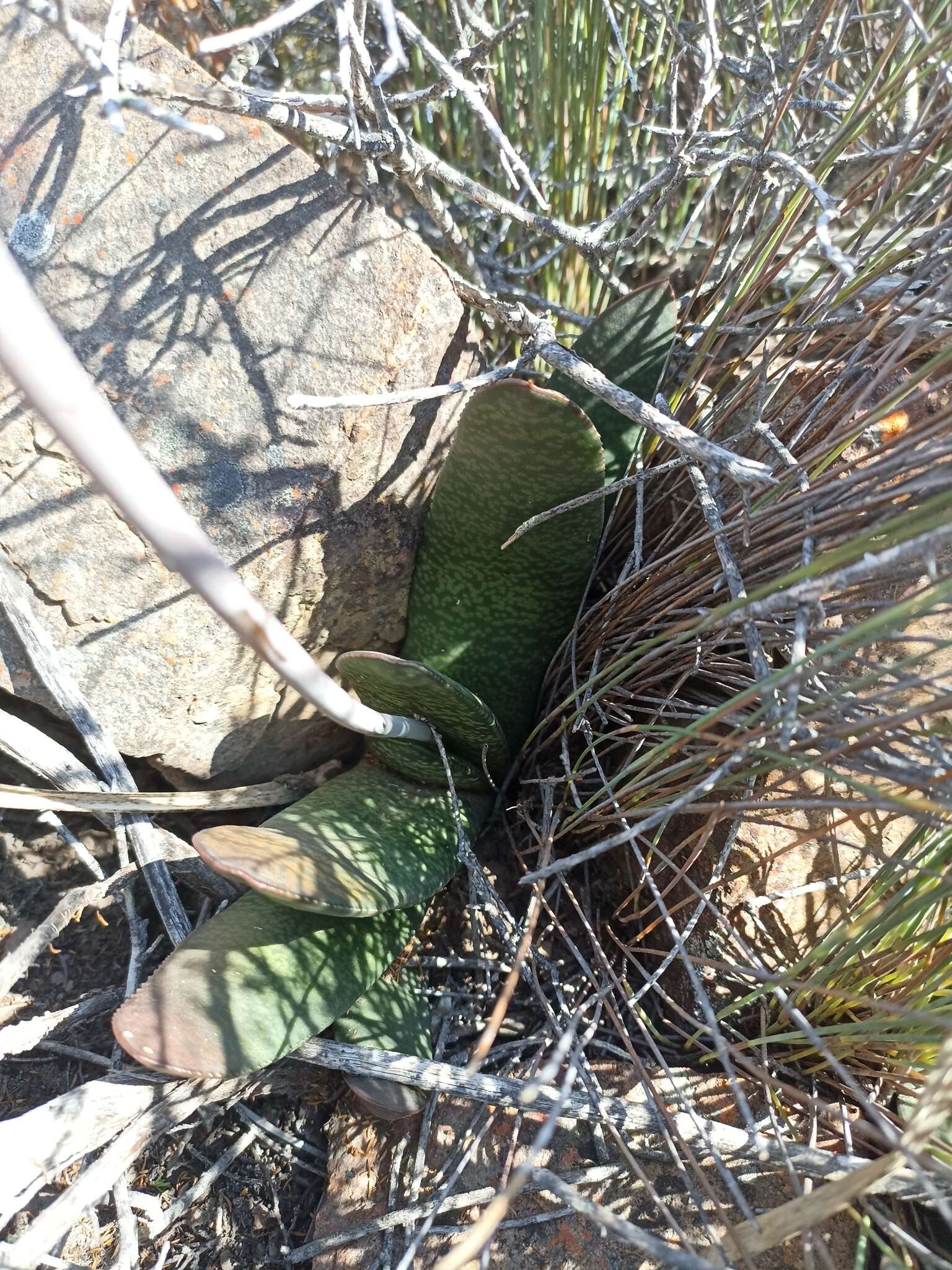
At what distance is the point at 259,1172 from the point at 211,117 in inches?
51.5

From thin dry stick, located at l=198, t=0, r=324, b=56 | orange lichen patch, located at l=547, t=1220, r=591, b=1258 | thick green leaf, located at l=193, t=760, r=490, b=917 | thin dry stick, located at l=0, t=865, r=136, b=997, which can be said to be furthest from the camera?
thin dry stick, located at l=0, t=865, r=136, b=997

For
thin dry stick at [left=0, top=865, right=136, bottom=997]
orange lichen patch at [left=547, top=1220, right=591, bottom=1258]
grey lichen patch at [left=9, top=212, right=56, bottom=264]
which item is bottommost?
orange lichen patch at [left=547, top=1220, right=591, bottom=1258]

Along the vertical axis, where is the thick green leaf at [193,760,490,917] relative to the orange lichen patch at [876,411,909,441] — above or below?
below

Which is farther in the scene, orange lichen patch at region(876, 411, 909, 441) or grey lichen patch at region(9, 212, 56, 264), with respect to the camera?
orange lichen patch at region(876, 411, 909, 441)

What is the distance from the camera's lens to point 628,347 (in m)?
1.23

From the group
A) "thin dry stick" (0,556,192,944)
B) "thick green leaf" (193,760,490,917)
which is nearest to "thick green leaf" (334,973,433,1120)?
"thick green leaf" (193,760,490,917)

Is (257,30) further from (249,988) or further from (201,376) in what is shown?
(249,988)

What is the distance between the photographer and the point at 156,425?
1.10m

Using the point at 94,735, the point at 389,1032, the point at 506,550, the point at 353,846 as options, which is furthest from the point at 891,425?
the point at 94,735

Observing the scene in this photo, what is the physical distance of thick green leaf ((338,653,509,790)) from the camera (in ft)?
3.53

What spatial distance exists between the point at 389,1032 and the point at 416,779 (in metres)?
0.34

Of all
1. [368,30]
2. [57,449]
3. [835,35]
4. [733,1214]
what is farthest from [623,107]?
[733,1214]

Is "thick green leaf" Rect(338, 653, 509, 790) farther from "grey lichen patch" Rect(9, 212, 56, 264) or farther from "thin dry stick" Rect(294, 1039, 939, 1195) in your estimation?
"grey lichen patch" Rect(9, 212, 56, 264)

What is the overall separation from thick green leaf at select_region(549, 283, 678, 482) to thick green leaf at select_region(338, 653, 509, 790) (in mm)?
450
